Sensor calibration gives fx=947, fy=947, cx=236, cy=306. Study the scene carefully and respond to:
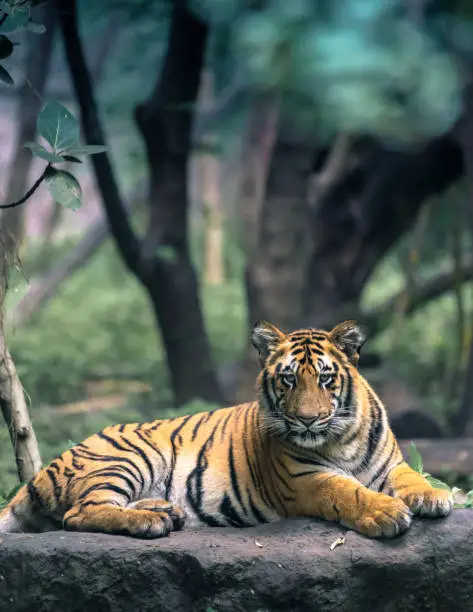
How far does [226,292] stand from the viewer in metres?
17.7

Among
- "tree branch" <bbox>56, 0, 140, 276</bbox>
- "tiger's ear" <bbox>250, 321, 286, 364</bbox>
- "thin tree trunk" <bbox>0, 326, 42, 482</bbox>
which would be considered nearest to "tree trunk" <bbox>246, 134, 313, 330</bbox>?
"tree branch" <bbox>56, 0, 140, 276</bbox>

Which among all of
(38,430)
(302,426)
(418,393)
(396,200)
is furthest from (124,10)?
(302,426)

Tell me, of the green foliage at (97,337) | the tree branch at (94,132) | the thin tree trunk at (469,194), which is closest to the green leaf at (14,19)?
the tree branch at (94,132)

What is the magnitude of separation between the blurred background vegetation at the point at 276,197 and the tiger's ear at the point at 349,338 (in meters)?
2.85

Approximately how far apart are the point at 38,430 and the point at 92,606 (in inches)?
179

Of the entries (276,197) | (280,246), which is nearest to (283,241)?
(280,246)

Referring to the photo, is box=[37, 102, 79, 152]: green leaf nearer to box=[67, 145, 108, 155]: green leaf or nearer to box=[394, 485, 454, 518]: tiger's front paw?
box=[67, 145, 108, 155]: green leaf

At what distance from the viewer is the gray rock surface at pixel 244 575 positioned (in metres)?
3.73

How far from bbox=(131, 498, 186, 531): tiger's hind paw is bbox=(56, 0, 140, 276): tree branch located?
366 cm

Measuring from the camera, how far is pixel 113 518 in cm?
390

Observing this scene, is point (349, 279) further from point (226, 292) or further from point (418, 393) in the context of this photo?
point (226, 292)

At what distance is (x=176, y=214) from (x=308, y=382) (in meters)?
5.52

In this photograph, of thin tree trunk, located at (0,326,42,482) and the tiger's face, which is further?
thin tree trunk, located at (0,326,42,482)

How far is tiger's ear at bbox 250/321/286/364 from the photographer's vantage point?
165 inches
